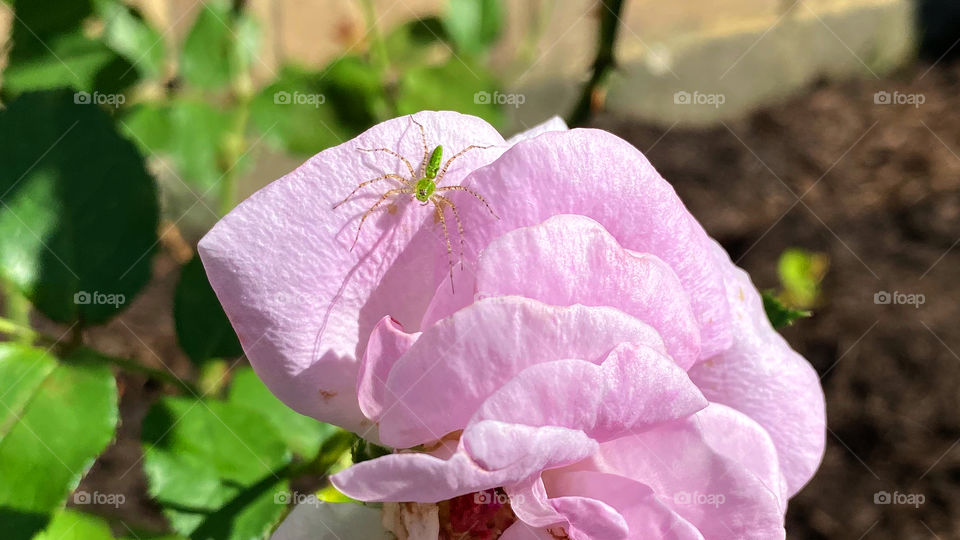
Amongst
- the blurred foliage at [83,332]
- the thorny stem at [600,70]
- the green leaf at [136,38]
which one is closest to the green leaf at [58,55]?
the blurred foliage at [83,332]

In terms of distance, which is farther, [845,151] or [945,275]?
[845,151]

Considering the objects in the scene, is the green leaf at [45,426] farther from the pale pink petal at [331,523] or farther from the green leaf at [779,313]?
the green leaf at [779,313]

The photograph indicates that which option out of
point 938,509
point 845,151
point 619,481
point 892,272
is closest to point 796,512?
point 938,509

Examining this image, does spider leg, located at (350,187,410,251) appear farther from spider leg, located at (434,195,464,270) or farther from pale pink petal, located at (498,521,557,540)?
pale pink petal, located at (498,521,557,540)

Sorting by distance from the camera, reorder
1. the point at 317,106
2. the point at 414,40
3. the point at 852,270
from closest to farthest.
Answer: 1. the point at 317,106
2. the point at 414,40
3. the point at 852,270

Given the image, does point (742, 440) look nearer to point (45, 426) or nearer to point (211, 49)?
point (45, 426)

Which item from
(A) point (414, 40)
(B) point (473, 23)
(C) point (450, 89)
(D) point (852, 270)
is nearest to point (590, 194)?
(C) point (450, 89)

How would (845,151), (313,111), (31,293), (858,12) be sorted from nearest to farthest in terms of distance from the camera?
(31,293)
(313,111)
(845,151)
(858,12)

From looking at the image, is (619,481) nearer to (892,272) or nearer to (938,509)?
(938,509)
